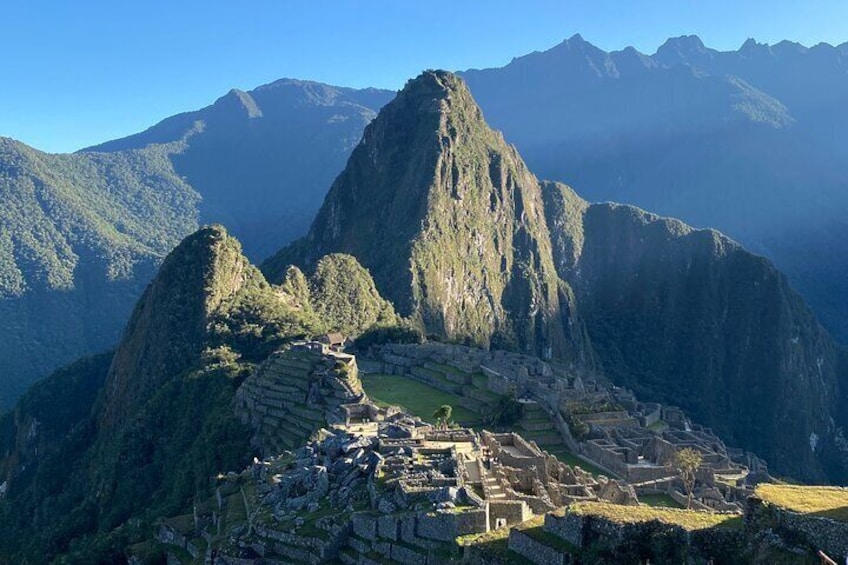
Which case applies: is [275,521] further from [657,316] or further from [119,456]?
[657,316]

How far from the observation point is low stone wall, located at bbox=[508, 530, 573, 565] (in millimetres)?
14820

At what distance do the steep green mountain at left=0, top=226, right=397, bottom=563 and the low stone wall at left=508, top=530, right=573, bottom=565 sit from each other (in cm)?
2110

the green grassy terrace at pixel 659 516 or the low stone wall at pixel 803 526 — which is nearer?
the low stone wall at pixel 803 526

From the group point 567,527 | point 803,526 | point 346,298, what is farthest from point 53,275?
point 803,526

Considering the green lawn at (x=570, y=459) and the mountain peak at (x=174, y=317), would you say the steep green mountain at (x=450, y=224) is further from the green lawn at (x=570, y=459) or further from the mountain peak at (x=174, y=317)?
the green lawn at (x=570, y=459)

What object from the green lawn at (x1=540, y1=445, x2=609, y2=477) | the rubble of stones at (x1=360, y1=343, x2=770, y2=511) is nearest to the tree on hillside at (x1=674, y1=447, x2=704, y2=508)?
the rubble of stones at (x1=360, y1=343, x2=770, y2=511)

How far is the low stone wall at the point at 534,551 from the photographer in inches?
583

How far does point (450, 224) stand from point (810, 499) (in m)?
130

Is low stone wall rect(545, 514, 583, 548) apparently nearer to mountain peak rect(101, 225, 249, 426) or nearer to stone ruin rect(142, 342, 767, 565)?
stone ruin rect(142, 342, 767, 565)

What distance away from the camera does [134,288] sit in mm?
174125

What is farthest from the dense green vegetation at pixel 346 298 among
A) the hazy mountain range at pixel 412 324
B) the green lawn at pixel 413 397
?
the green lawn at pixel 413 397

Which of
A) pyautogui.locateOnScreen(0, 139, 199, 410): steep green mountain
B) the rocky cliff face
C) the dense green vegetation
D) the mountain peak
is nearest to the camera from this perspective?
the mountain peak

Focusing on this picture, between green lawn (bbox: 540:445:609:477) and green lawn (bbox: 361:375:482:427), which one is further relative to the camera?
green lawn (bbox: 361:375:482:427)

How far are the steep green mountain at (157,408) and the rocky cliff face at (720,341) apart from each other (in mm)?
78546
